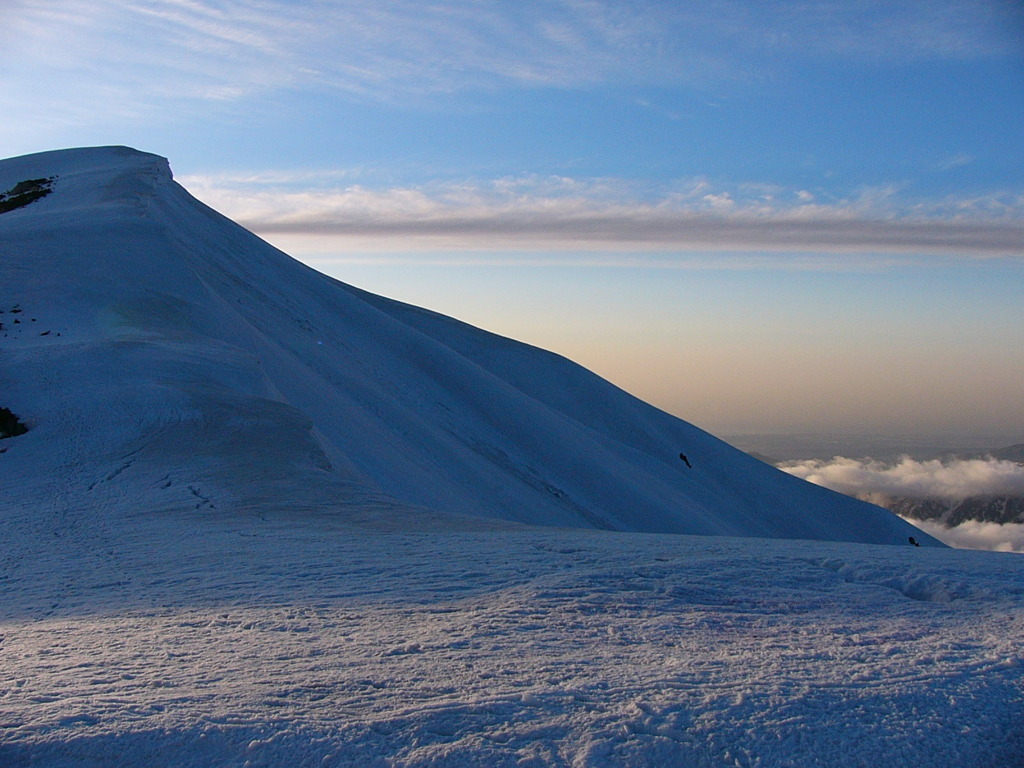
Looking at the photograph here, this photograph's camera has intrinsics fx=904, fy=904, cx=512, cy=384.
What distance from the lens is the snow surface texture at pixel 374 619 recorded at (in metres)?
3.39

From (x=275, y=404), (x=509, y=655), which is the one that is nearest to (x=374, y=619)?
(x=509, y=655)

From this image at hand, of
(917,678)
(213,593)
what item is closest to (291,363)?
(213,593)

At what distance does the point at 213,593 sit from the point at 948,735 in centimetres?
401

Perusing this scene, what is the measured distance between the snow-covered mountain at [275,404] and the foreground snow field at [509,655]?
1.98 m

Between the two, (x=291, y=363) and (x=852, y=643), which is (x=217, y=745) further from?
(x=291, y=363)

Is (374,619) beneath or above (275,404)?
beneath

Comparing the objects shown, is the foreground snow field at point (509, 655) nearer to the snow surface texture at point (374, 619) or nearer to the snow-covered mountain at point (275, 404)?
the snow surface texture at point (374, 619)

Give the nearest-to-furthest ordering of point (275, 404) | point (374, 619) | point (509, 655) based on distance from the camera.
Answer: point (509, 655) → point (374, 619) → point (275, 404)

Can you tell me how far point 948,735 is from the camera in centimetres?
349

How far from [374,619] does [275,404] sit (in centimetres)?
688

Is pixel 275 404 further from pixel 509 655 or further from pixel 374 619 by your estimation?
pixel 509 655

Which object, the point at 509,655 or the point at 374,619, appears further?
the point at 374,619

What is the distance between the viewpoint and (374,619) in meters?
4.82

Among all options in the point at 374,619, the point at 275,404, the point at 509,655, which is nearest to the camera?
the point at 509,655
